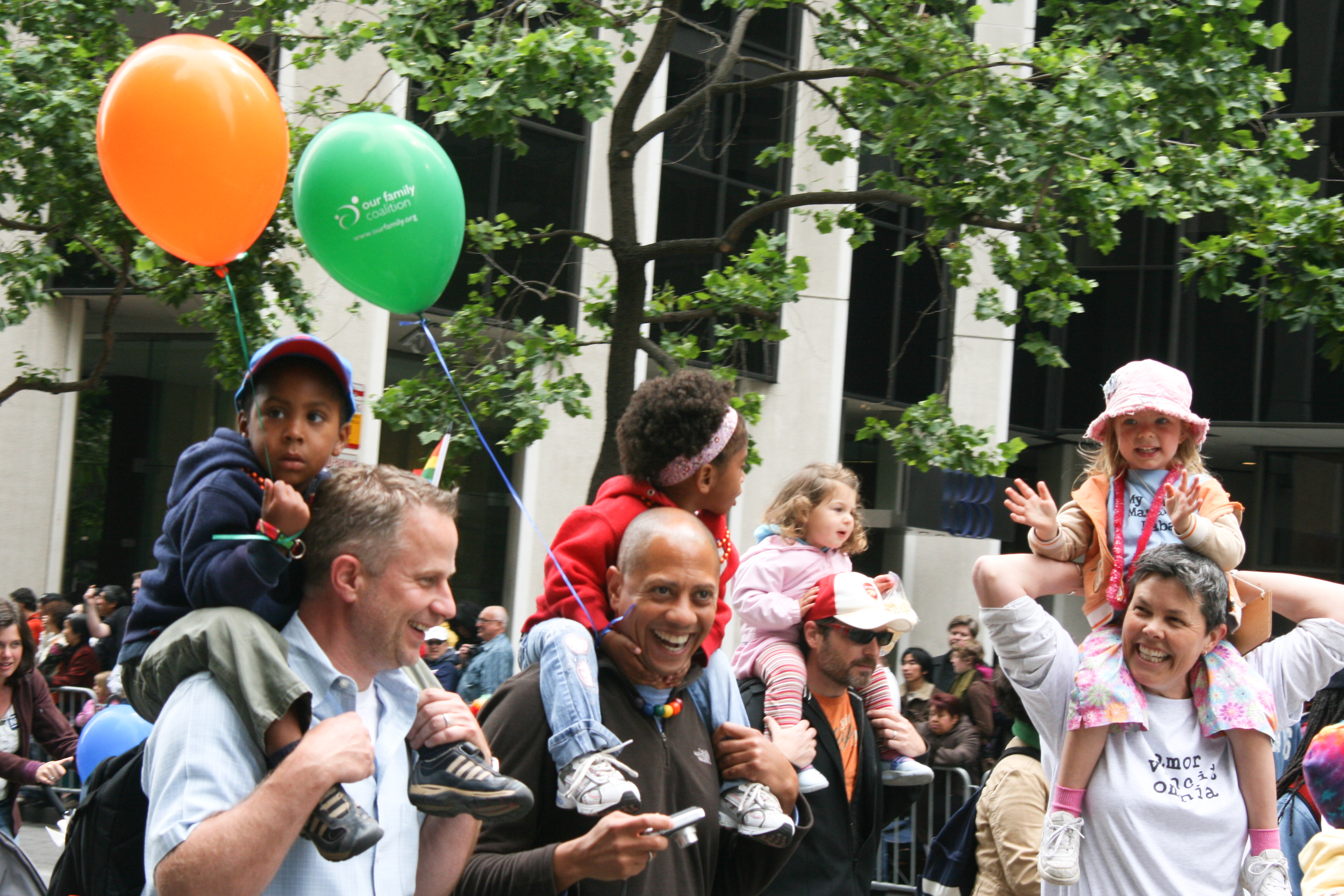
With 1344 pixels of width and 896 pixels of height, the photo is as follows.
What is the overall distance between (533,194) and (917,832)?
9834mm

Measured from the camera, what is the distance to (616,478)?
3.64 metres

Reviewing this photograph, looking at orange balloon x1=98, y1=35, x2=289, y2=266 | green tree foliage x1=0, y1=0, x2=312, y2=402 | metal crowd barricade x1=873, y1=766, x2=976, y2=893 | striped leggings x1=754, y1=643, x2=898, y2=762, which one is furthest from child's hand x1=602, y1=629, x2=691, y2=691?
green tree foliage x1=0, y1=0, x2=312, y2=402

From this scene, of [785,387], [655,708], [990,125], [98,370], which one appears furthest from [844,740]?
[785,387]

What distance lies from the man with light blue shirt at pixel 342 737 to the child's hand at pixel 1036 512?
1784mm

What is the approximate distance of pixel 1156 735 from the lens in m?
3.68

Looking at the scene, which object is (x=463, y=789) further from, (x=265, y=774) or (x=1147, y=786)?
(x=1147, y=786)

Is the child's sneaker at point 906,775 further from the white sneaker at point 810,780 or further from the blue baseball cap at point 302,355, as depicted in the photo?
the blue baseball cap at point 302,355

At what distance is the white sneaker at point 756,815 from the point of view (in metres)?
3.08

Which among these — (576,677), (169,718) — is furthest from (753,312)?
(169,718)

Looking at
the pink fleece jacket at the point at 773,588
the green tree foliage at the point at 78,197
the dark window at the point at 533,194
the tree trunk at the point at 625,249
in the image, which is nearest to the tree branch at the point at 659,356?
the tree trunk at the point at 625,249

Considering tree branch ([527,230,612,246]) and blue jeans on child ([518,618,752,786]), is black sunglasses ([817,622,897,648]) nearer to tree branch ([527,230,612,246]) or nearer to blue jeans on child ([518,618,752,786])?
blue jeans on child ([518,618,752,786])

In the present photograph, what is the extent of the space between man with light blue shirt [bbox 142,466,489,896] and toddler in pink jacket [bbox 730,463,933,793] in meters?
1.23

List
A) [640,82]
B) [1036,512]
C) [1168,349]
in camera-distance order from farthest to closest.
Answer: [1168,349] → [640,82] → [1036,512]

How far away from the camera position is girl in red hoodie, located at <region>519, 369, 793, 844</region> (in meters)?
2.86
